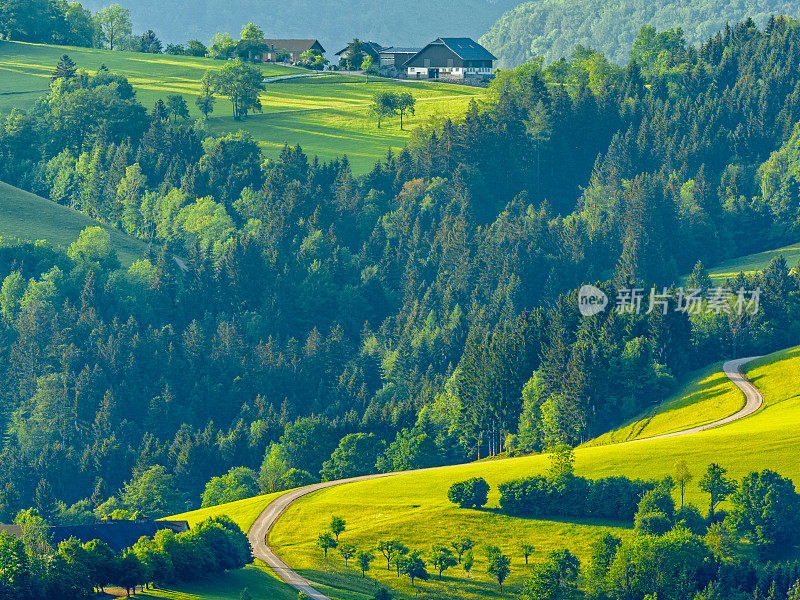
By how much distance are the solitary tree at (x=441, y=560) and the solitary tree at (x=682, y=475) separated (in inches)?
849

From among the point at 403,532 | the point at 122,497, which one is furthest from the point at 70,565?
the point at 122,497

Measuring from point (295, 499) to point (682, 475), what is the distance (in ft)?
119

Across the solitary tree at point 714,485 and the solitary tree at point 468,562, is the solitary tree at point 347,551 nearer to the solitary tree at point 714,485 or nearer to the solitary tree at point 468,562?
the solitary tree at point 468,562

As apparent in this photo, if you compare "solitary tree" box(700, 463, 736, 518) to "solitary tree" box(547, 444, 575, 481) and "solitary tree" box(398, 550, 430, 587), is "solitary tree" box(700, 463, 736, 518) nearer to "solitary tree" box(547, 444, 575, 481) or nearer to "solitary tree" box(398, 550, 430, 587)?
"solitary tree" box(547, 444, 575, 481)

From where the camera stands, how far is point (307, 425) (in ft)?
543

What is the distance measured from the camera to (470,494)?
375ft

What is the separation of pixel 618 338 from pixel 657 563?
67.8 m

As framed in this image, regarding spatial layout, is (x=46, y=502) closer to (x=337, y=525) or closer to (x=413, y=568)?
(x=337, y=525)

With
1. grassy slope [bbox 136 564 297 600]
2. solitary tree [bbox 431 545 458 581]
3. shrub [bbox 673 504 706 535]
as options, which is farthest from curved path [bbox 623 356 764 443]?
grassy slope [bbox 136 564 297 600]

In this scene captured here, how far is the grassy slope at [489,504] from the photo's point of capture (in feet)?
334

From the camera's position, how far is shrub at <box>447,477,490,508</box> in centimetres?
11444

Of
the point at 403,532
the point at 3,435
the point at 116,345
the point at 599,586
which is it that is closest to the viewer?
the point at 599,586

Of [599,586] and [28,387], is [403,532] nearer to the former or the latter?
[599,586]

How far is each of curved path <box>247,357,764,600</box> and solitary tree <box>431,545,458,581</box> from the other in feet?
35.1
